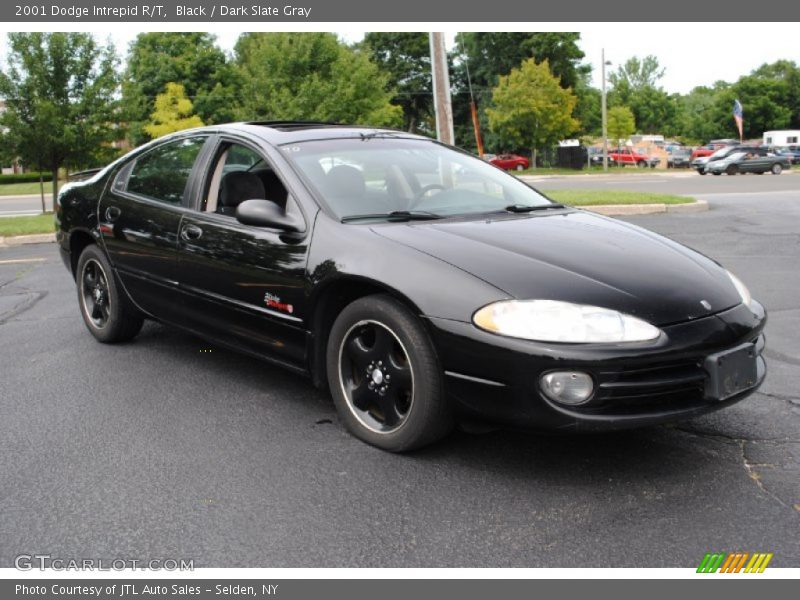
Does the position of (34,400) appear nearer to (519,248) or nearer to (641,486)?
(519,248)

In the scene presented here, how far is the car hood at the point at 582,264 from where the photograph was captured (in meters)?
3.11

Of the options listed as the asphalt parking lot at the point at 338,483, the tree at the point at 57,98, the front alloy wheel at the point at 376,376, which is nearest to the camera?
the asphalt parking lot at the point at 338,483

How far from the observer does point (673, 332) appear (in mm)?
3041

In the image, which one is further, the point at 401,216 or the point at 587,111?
the point at 587,111

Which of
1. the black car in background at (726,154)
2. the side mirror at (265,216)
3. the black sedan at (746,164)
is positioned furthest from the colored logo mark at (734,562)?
the black car in background at (726,154)

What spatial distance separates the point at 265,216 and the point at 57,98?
17.1 m

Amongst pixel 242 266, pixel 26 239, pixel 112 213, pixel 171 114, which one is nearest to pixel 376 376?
pixel 242 266

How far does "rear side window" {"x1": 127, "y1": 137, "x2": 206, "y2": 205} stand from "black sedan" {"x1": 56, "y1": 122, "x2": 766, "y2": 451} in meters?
0.01

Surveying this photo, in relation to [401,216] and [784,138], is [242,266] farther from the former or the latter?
[784,138]

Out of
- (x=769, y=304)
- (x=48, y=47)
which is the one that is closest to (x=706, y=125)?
(x=48, y=47)

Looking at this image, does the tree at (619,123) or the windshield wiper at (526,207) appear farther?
the tree at (619,123)

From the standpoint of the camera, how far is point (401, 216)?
3850 mm

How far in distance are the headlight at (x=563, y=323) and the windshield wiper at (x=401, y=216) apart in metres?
0.92

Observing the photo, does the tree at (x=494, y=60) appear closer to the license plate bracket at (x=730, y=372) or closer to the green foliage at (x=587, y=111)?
the green foliage at (x=587, y=111)
